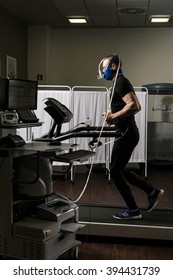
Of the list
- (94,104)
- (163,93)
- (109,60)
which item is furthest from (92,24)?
(109,60)

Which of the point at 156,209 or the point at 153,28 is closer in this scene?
the point at 156,209

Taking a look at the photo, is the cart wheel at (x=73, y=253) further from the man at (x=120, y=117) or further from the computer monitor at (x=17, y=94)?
the computer monitor at (x=17, y=94)

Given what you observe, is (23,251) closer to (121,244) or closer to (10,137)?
(10,137)

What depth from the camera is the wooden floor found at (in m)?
3.01

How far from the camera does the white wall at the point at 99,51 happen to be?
24.0 ft

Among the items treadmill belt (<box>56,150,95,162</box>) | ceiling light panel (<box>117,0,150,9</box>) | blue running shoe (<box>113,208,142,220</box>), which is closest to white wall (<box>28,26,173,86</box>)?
ceiling light panel (<box>117,0,150,9</box>)

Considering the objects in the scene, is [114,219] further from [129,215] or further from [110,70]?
[110,70]

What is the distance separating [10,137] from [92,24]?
5.07 metres

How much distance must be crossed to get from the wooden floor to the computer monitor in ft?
3.98

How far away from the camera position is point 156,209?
376 cm

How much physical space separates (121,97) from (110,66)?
0.28 metres

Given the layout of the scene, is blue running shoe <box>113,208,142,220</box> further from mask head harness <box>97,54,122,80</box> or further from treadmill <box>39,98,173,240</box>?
mask head harness <box>97,54,122,80</box>

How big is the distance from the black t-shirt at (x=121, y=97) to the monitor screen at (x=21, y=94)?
72cm

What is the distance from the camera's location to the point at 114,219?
337 cm
